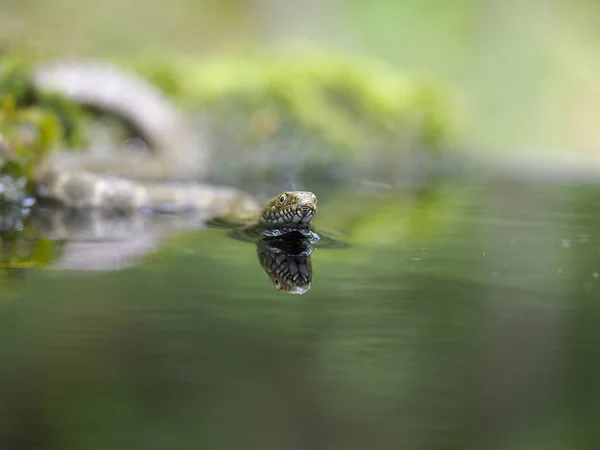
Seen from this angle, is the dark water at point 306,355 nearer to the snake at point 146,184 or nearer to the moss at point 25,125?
the snake at point 146,184

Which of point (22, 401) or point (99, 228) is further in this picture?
point (99, 228)

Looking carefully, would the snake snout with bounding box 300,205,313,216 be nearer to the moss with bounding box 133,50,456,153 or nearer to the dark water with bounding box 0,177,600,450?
the dark water with bounding box 0,177,600,450

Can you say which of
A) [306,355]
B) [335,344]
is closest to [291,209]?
[335,344]

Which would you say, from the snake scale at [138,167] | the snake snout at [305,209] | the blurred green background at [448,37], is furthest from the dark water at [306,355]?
the blurred green background at [448,37]

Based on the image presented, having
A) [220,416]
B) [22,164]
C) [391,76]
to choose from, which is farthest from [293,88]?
[220,416]

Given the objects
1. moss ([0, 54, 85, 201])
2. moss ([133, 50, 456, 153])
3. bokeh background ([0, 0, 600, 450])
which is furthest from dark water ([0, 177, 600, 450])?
moss ([133, 50, 456, 153])

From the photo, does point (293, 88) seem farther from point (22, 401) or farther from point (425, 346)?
point (22, 401)

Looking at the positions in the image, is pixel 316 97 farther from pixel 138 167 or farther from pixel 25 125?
pixel 25 125
